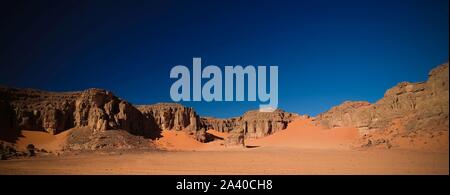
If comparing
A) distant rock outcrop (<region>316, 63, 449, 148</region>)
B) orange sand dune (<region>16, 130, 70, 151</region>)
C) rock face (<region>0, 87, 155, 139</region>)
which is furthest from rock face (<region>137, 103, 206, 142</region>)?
distant rock outcrop (<region>316, 63, 449, 148</region>)

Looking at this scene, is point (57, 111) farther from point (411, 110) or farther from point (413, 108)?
point (413, 108)

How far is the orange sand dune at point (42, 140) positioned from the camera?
33.7m

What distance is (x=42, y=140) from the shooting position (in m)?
35.7

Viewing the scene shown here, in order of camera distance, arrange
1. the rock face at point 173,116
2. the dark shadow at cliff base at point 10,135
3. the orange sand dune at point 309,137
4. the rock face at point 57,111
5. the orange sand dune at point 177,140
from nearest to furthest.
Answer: the dark shadow at cliff base at point 10,135, the rock face at point 57,111, the orange sand dune at point 309,137, the orange sand dune at point 177,140, the rock face at point 173,116

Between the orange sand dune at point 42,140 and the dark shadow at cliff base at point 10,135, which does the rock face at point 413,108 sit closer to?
the orange sand dune at point 42,140

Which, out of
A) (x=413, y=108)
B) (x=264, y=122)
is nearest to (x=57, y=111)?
(x=413, y=108)

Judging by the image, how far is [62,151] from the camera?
106 feet

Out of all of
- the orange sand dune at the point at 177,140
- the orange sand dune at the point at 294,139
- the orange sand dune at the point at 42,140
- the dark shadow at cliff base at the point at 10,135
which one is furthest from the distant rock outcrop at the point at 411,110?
the dark shadow at cliff base at the point at 10,135

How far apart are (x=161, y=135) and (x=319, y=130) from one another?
29.6 meters

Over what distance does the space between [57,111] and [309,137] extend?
4078cm

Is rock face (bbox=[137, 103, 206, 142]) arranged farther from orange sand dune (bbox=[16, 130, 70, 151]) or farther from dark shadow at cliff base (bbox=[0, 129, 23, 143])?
dark shadow at cliff base (bbox=[0, 129, 23, 143])

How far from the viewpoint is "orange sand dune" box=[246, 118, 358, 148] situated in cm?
4881

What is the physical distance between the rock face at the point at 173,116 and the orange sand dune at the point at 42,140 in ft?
92.1
